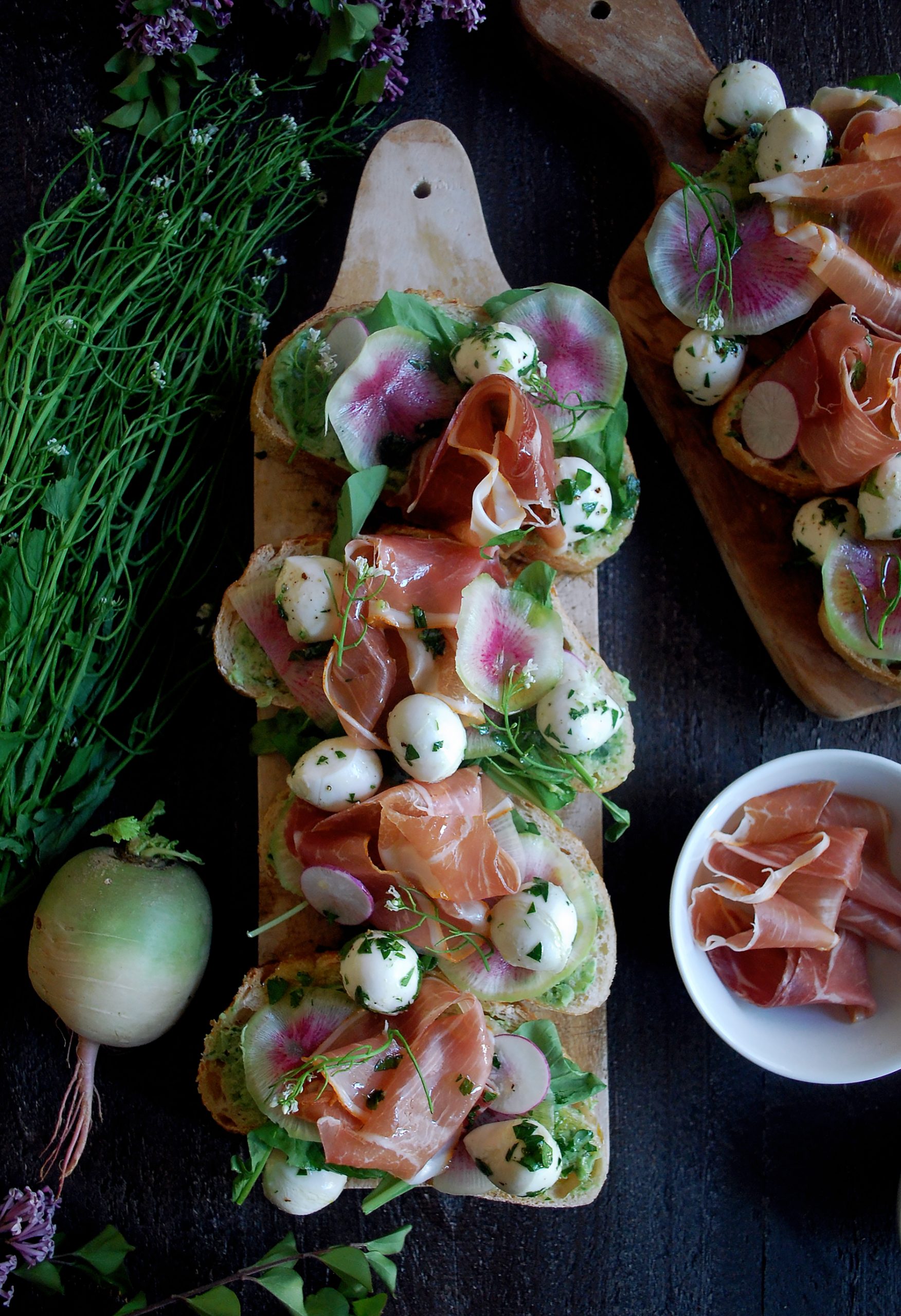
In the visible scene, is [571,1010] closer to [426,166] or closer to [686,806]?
[686,806]

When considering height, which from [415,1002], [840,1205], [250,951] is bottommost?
[840,1205]

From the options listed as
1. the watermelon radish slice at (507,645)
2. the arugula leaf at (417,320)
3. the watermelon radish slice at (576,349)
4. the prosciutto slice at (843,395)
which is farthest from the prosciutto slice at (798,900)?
the arugula leaf at (417,320)

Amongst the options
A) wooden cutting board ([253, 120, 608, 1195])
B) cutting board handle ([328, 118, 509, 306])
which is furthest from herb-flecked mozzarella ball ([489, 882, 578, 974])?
cutting board handle ([328, 118, 509, 306])

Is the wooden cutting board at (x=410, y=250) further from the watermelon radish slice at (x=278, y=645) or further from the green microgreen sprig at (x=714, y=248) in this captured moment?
the green microgreen sprig at (x=714, y=248)

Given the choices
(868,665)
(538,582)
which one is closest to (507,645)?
(538,582)

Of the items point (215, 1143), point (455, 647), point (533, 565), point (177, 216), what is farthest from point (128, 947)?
point (177, 216)

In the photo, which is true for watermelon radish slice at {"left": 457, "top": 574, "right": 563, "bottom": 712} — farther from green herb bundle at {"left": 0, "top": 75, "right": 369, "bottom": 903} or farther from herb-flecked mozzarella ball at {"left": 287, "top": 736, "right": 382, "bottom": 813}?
green herb bundle at {"left": 0, "top": 75, "right": 369, "bottom": 903}
